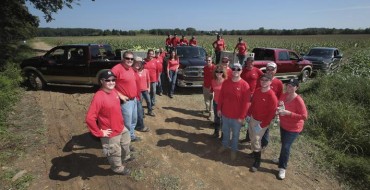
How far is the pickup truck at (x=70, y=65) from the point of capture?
34.0 ft

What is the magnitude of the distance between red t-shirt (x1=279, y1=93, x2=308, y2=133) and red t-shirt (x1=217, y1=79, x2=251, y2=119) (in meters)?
0.72

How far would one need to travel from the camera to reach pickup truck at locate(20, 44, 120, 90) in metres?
10.4

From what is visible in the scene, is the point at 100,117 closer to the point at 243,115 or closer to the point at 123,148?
the point at 123,148

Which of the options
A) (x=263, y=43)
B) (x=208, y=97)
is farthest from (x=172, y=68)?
(x=263, y=43)

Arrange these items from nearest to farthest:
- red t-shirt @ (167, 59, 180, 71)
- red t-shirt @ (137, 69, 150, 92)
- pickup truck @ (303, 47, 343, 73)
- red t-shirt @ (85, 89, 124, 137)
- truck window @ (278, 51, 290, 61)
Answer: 1. red t-shirt @ (85, 89, 124, 137)
2. red t-shirt @ (137, 69, 150, 92)
3. red t-shirt @ (167, 59, 180, 71)
4. truck window @ (278, 51, 290, 61)
5. pickup truck @ (303, 47, 343, 73)

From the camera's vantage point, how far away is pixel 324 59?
1673 cm

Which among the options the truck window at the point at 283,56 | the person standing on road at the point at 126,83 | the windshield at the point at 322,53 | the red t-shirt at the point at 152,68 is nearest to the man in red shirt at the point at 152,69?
the red t-shirt at the point at 152,68

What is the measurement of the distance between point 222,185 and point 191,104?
206 inches

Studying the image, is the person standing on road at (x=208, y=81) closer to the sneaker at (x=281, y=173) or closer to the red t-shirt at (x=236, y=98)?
the red t-shirt at (x=236, y=98)

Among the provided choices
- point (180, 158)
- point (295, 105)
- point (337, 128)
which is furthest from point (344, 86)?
point (180, 158)

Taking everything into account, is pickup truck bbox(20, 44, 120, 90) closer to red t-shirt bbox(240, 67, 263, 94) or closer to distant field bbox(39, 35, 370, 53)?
red t-shirt bbox(240, 67, 263, 94)

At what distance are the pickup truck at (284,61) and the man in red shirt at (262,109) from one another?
8787 millimetres

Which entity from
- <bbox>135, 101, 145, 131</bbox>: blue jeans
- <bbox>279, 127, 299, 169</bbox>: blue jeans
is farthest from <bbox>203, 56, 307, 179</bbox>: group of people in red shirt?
<bbox>135, 101, 145, 131</bbox>: blue jeans

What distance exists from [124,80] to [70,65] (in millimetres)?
5740
